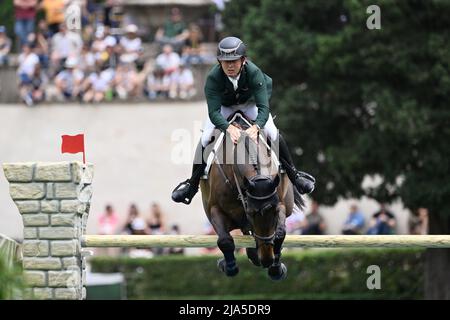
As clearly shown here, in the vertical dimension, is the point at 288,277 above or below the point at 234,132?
below

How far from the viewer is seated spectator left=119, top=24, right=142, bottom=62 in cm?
2641

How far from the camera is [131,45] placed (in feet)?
87.1

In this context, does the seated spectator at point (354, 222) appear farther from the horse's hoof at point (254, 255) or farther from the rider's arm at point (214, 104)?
the rider's arm at point (214, 104)

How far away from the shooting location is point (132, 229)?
2484 centimetres

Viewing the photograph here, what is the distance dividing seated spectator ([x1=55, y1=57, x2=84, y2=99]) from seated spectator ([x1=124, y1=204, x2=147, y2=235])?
9.21 feet

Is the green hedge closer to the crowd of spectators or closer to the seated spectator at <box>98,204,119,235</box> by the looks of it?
the seated spectator at <box>98,204,119,235</box>

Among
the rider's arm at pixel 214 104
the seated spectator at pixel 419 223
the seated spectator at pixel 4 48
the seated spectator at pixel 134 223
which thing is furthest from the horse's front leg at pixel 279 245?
the seated spectator at pixel 4 48

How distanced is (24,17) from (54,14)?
0.62 m

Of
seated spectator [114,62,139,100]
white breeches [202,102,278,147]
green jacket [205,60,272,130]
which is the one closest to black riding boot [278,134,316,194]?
white breeches [202,102,278,147]

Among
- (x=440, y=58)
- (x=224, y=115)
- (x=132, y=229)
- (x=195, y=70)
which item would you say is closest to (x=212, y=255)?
(x=132, y=229)

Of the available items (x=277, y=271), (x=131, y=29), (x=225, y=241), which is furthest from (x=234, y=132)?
(x=131, y=29)

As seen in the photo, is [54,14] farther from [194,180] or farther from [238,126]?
[238,126]

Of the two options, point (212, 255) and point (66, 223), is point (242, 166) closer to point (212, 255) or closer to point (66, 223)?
point (66, 223)
